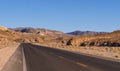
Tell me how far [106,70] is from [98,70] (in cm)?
40

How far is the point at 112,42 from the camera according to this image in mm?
77000

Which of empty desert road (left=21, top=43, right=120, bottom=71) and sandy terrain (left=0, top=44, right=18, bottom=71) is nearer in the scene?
empty desert road (left=21, top=43, right=120, bottom=71)

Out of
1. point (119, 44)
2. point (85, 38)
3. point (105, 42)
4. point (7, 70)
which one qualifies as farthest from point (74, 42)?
point (7, 70)

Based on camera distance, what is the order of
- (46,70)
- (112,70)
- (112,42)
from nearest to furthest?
(112,70)
(46,70)
(112,42)

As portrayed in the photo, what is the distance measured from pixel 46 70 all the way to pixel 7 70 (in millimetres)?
2759

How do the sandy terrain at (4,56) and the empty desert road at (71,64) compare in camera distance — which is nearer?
the empty desert road at (71,64)

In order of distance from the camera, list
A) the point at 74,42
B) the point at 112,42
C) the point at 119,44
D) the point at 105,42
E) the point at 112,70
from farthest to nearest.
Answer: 1. the point at 74,42
2. the point at 105,42
3. the point at 112,42
4. the point at 119,44
5. the point at 112,70

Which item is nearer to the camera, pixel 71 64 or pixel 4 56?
pixel 71 64

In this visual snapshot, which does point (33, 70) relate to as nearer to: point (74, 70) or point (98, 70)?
point (74, 70)

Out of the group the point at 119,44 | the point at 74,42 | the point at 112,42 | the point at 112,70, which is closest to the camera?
the point at 112,70

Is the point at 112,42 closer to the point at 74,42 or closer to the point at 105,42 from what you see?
the point at 105,42

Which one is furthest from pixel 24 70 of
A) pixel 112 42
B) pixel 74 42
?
pixel 74 42

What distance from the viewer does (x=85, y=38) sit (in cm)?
12112

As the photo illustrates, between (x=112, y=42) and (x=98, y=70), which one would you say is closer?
(x=98, y=70)
